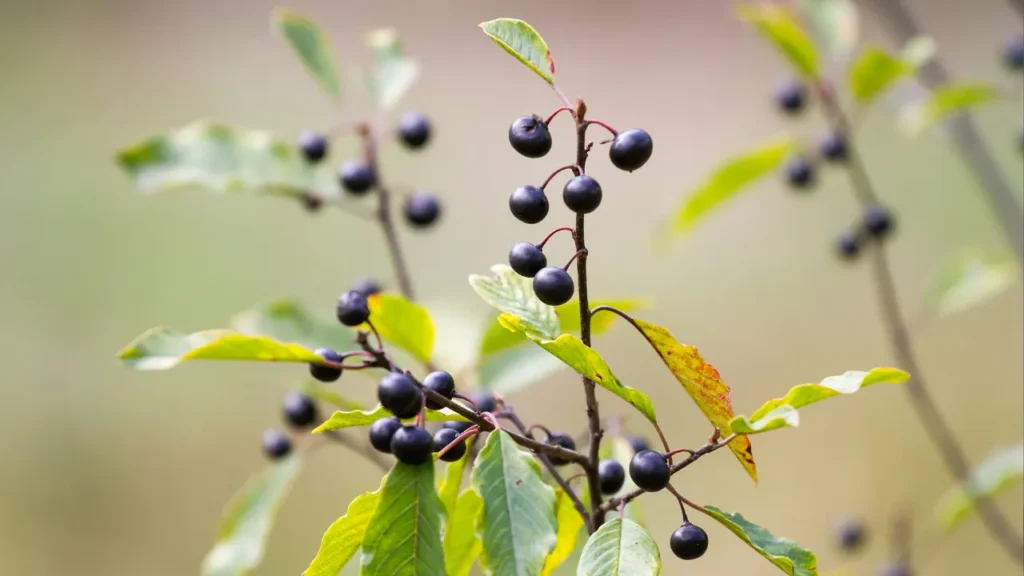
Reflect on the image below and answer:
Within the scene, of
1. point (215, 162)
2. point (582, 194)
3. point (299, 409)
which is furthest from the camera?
point (215, 162)

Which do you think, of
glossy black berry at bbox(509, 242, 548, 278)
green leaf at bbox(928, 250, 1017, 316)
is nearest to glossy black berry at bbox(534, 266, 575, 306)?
glossy black berry at bbox(509, 242, 548, 278)

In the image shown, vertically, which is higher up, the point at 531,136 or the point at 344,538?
the point at 531,136

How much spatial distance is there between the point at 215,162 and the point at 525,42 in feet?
3.06

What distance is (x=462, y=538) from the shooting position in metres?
0.98

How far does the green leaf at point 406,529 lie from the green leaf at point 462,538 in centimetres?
15

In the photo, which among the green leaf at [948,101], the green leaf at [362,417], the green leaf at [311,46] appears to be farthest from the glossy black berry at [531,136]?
the green leaf at [948,101]

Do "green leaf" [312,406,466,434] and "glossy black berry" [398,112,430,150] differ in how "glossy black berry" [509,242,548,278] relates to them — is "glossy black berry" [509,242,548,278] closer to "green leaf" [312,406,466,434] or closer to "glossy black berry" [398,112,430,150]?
"green leaf" [312,406,466,434]

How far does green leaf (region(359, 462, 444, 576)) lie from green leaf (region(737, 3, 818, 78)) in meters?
1.15

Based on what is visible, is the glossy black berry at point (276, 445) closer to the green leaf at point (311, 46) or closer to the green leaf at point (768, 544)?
the green leaf at point (311, 46)

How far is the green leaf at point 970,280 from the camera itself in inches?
74.7

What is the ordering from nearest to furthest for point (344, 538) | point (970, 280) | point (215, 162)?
point (344, 538) < point (215, 162) < point (970, 280)

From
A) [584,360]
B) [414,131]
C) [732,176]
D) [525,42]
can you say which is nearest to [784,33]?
[732,176]

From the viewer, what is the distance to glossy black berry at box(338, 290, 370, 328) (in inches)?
35.1

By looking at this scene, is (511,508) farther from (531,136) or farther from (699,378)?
(531,136)
